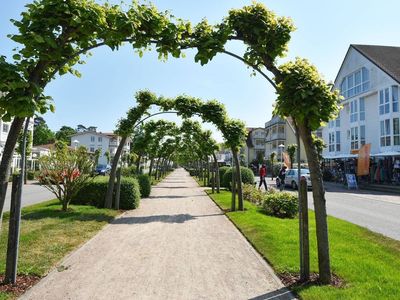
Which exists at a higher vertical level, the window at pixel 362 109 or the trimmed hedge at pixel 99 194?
the window at pixel 362 109

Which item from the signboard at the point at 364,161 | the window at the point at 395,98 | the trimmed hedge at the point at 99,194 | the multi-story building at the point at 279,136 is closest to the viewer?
the trimmed hedge at the point at 99,194

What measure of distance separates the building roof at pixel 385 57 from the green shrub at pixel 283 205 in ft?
79.8

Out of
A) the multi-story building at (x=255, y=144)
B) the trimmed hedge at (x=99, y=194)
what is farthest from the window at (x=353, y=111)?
the multi-story building at (x=255, y=144)

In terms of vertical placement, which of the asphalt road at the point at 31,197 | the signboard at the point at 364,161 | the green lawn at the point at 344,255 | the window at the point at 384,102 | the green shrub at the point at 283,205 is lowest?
the green lawn at the point at 344,255

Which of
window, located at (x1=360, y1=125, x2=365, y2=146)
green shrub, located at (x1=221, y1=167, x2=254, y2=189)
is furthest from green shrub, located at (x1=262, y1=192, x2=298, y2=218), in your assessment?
window, located at (x1=360, y1=125, x2=365, y2=146)

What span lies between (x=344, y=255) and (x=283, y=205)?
5982 mm

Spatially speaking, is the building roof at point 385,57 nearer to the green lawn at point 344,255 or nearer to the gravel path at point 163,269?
the green lawn at point 344,255

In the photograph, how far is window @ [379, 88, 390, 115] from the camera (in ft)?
114

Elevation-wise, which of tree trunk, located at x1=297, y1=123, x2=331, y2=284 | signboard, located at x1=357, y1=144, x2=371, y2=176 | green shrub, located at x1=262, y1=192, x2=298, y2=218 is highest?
signboard, located at x1=357, y1=144, x2=371, y2=176

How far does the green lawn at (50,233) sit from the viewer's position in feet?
23.2

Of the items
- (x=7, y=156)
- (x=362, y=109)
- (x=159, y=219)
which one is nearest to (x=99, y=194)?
(x=159, y=219)

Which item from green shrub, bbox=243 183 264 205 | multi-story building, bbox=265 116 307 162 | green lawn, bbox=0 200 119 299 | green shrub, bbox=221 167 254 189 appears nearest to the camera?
green lawn, bbox=0 200 119 299

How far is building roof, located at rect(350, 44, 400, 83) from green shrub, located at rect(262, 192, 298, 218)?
79.8 feet

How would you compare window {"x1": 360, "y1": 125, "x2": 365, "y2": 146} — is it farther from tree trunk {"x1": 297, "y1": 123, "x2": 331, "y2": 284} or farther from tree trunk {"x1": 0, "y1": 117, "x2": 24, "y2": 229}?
tree trunk {"x1": 0, "y1": 117, "x2": 24, "y2": 229}
